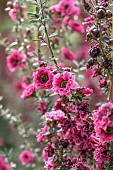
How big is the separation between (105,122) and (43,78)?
20 centimetres

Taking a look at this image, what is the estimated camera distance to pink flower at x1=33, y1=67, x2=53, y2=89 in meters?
0.91

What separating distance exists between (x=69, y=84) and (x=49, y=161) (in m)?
0.18

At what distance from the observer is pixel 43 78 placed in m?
0.92

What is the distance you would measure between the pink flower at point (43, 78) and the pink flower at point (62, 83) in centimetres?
3

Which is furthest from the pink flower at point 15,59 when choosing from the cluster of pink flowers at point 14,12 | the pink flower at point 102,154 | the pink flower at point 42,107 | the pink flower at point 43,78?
the pink flower at point 102,154

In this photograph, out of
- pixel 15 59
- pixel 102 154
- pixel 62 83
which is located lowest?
pixel 102 154

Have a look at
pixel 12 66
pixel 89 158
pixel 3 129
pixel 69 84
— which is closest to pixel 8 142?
pixel 3 129

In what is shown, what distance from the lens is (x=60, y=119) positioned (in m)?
0.87

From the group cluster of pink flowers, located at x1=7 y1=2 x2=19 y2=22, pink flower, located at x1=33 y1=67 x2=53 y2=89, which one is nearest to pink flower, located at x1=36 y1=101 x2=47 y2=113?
pink flower, located at x1=33 y1=67 x2=53 y2=89

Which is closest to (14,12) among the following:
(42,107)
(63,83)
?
(42,107)

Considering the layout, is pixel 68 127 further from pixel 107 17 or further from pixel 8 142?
pixel 8 142

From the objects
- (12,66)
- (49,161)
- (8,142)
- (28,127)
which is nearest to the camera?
(49,161)

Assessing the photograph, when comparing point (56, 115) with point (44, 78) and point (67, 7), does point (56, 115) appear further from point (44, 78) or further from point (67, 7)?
point (67, 7)

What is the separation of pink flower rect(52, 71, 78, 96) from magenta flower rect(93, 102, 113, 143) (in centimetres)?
9
